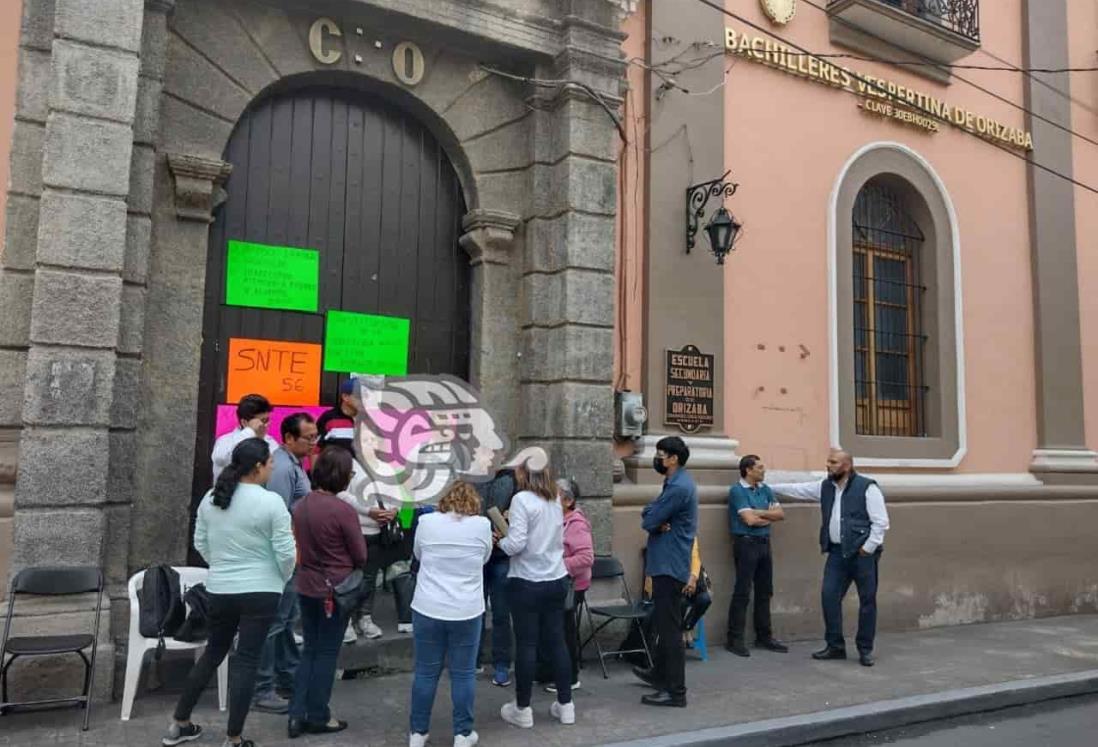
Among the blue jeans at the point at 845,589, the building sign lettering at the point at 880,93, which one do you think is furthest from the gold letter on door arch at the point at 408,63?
the blue jeans at the point at 845,589

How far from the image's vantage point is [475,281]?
7.49 m

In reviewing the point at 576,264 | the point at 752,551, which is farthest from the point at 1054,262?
the point at 576,264

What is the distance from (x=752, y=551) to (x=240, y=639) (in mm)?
4464

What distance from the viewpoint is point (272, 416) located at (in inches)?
256

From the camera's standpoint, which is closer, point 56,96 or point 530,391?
point 56,96

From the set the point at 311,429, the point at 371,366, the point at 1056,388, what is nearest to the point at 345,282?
the point at 371,366

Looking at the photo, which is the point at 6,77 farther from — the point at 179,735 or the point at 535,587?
the point at 535,587

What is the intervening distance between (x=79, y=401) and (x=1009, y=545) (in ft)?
29.7

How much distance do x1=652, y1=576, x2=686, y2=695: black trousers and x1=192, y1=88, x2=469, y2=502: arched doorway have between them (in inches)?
103

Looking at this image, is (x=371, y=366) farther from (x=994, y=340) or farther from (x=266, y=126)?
(x=994, y=340)

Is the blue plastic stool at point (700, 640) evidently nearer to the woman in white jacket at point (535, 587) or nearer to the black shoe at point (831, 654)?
the black shoe at point (831, 654)

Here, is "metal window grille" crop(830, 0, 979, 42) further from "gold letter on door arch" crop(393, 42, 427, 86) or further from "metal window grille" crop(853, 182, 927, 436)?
"gold letter on door arch" crop(393, 42, 427, 86)

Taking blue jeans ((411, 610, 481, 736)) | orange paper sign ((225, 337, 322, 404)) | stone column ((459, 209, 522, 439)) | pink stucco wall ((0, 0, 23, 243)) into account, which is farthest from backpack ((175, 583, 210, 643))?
stone column ((459, 209, 522, 439))

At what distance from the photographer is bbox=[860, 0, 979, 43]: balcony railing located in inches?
378
